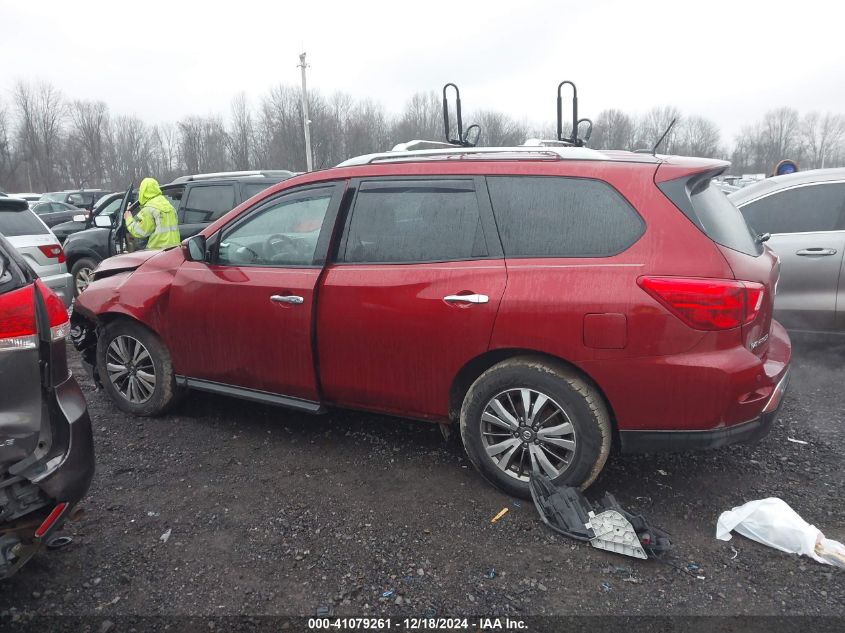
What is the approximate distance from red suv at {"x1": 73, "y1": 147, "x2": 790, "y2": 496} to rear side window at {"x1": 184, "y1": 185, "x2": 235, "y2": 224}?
481 centimetres

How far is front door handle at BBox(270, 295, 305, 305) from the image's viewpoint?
144 inches

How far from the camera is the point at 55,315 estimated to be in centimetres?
260

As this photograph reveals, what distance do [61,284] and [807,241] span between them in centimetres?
764

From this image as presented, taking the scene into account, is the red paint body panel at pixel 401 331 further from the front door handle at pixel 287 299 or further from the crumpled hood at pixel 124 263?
the crumpled hood at pixel 124 263

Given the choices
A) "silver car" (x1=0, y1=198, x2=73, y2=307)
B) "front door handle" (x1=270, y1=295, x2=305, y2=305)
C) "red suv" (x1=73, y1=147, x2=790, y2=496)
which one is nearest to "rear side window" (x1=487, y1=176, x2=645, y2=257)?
"red suv" (x1=73, y1=147, x2=790, y2=496)

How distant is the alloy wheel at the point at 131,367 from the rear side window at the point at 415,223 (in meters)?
1.81

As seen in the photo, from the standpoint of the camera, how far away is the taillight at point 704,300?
282cm

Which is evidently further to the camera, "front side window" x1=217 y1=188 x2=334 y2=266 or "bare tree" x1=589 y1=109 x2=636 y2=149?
"bare tree" x1=589 y1=109 x2=636 y2=149

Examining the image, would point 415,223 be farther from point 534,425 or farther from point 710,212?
point 710,212

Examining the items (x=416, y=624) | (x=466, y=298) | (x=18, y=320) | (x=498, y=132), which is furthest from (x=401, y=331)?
(x=498, y=132)

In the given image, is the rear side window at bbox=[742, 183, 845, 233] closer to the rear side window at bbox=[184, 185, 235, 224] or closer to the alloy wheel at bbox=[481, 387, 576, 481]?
Result: the alloy wheel at bbox=[481, 387, 576, 481]

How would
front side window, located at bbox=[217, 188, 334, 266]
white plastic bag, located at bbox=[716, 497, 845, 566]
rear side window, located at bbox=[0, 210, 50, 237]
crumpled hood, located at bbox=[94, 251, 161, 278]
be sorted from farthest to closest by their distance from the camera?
1. rear side window, located at bbox=[0, 210, 50, 237]
2. crumpled hood, located at bbox=[94, 251, 161, 278]
3. front side window, located at bbox=[217, 188, 334, 266]
4. white plastic bag, located at bbox=[716, 497, 845, 566]

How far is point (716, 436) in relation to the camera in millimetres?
2939

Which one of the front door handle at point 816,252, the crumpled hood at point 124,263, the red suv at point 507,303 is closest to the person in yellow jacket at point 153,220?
the crumpled hood at point 124,263
